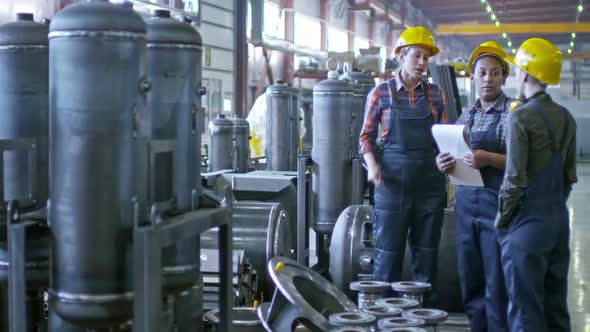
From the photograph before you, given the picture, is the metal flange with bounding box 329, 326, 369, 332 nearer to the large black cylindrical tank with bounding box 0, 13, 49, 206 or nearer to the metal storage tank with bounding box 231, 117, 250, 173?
the large black cylindrical tank with bounding box 0, 13, 49, 206

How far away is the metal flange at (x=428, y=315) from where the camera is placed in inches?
135

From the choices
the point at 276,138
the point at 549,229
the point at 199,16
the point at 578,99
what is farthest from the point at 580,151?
the point at 549,229

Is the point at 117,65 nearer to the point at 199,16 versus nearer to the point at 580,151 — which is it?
the point at 199,16

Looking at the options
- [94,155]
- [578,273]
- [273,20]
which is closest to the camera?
[94,155]

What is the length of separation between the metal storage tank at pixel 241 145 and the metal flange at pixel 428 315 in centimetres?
337

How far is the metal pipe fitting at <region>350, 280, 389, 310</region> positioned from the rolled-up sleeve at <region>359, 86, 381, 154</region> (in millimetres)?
740

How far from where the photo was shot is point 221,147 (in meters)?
6.77

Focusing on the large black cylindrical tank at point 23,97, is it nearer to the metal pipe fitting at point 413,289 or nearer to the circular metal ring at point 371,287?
the circular metal ring at point 371,287

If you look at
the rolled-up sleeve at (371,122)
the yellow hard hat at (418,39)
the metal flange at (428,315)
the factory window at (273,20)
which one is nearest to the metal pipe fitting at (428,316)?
the metal flange at (428,315)

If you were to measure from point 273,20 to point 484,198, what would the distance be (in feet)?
38.4

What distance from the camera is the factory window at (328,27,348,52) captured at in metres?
18.8

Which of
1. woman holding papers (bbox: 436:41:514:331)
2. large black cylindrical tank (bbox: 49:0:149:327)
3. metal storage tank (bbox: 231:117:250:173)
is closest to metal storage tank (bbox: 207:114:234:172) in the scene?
metal storage tank (bbox: 231:117:250:173)

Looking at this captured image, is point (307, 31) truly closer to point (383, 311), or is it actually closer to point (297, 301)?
point (383, 311)

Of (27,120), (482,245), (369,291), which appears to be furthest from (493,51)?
(27,120)
